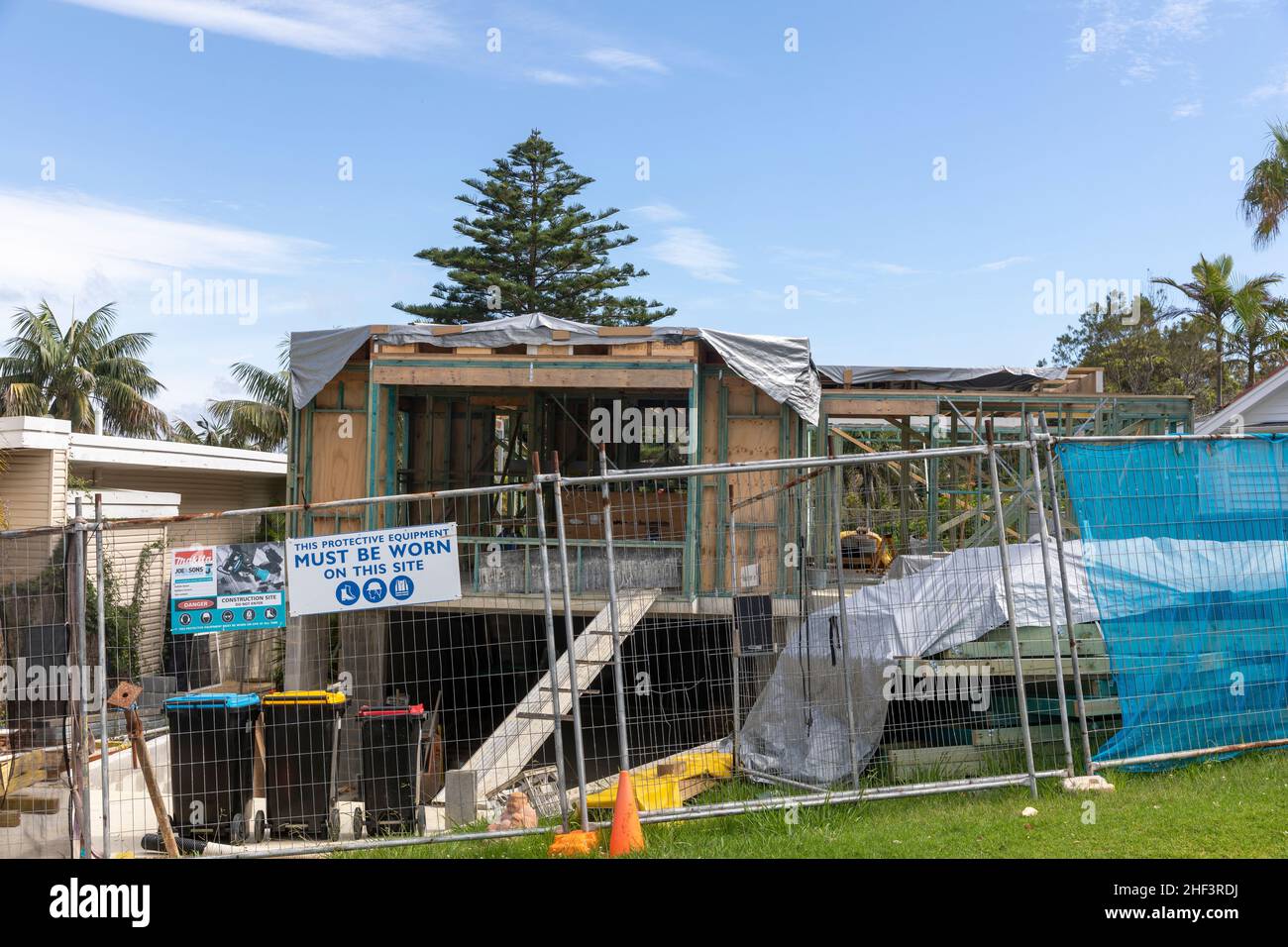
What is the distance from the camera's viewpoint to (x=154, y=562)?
17.4 metres

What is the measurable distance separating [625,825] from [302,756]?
3.59m

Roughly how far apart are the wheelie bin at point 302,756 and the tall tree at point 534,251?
1239 inches

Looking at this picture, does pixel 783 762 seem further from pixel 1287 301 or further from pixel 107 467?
pixel 1287 301

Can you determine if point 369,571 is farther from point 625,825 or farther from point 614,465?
point 614,465

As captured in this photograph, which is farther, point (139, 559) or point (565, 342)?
point (139, 559)

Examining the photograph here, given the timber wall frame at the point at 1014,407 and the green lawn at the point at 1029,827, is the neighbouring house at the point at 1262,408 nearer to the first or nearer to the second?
the timber wall frame at the point at 1014,407

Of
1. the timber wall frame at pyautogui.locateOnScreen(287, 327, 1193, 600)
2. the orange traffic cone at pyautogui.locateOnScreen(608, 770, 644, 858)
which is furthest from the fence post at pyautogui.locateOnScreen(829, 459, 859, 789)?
the timber wall frame at pyautogui.locateOnScreen(287, 327, 1193, 600)

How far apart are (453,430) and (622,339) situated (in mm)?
5290

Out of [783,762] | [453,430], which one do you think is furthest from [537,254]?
[783,762]

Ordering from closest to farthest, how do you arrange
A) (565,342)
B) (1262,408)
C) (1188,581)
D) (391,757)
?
(1188,581), (391,757), (565,342), (1262,408)

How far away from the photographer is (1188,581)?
6844 mm

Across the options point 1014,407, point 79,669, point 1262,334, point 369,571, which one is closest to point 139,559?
point 79,669

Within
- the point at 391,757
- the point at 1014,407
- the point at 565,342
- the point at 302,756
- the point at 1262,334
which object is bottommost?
the point at 391,757

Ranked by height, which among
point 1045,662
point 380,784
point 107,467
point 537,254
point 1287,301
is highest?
point 537,254
